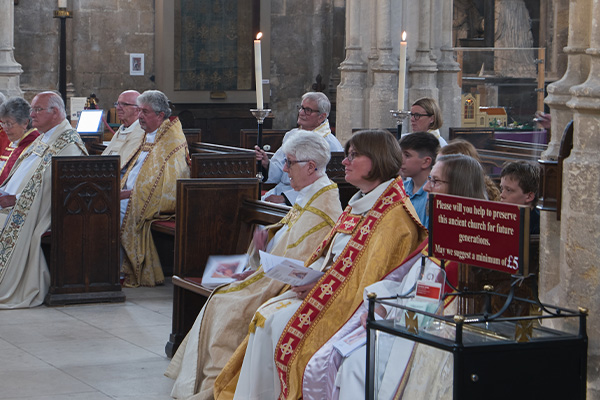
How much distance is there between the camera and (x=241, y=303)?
4750 mm

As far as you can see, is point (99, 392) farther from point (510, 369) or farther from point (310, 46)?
point (310, 46)

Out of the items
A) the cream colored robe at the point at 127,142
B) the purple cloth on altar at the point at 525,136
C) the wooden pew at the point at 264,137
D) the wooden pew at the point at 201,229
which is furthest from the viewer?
the wooden pew at the point at 264,137

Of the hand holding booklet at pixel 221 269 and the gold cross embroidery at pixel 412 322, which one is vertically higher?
the gold cross embroidery at pixel 412 322

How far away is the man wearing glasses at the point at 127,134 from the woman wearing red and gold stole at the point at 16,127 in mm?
722

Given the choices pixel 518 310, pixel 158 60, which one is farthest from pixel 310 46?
pixel 518 310

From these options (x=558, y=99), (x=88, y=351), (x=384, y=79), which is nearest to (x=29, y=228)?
(x=88, y=351)

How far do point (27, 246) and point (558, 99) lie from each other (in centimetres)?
402

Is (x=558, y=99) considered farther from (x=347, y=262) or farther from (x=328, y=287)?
(x=328, y=287)

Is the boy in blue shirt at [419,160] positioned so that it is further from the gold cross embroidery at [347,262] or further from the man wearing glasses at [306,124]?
the man wearing glasses at [306,124]

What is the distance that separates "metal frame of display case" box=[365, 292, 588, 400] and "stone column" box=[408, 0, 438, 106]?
8085 millimetres

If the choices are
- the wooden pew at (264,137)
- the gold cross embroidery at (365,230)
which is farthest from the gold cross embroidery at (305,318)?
the wooden pew at (264,137)

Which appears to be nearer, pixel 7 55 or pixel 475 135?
pixel 475 135

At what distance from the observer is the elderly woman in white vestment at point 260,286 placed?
4.74 m

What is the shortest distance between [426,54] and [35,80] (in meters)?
5.79
